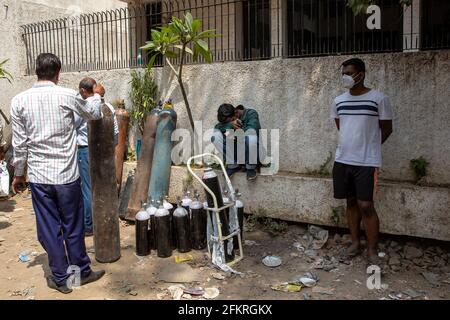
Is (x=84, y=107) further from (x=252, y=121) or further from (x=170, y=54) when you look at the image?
(x=170, y=54)

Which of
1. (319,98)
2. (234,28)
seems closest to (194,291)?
(319,98)

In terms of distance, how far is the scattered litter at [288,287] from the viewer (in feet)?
12.8

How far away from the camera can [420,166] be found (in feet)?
15.1

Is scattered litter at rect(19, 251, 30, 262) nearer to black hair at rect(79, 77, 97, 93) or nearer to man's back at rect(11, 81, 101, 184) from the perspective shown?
man's back at rect(11, 81, 101, 184)

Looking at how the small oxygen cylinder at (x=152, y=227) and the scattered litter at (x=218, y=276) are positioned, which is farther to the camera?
the small oxygen cylinder at (x=152, y=227)

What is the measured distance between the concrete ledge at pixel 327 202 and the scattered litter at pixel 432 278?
0.44m

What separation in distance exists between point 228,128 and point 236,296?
2.24 m

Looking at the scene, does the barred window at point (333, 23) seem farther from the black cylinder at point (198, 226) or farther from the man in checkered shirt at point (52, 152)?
the man in checkered shirt at point (52, 152)

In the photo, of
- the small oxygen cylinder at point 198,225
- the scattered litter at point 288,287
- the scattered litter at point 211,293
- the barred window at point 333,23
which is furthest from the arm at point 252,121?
the scattered litter at point 211,293

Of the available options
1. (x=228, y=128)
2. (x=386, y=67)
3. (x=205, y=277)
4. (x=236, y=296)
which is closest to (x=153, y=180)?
(x=228, y=128)

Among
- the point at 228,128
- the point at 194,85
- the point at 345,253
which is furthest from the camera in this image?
the point at 194,85

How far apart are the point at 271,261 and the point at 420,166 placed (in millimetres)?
1919

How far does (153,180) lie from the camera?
5.84 metres

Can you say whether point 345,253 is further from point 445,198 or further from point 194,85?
point 194,85
